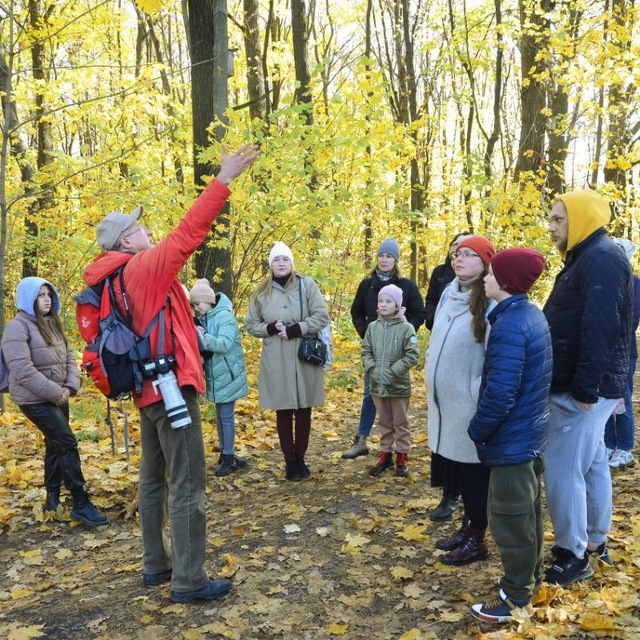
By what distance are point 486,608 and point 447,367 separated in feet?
4.48

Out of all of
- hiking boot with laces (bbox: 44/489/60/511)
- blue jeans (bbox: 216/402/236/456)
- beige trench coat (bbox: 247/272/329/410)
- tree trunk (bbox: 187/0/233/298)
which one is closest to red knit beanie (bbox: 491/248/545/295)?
beige trench coat (bbox: 247/272/329/410)

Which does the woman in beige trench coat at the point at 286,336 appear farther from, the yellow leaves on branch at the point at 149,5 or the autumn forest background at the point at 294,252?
the yellow leaves on branch at the point at 149,5

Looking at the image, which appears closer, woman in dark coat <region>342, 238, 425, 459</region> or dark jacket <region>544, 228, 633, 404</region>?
dark jacket <region>544, 228, 633, 404</region>

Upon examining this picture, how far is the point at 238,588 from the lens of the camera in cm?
360

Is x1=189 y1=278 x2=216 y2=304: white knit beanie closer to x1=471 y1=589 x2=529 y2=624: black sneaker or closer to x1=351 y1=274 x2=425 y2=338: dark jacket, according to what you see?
x1=351 y1=274 x2=425 y2=338: dark jacket

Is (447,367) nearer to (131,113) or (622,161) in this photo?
(622,161)

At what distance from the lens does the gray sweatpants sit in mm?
3266

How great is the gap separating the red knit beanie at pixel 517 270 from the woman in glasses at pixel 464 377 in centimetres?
57

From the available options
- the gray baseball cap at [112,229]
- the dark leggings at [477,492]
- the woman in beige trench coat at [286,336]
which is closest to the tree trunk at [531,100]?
the woman in beige trench coat at [286,336]

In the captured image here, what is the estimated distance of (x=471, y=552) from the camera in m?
3.76

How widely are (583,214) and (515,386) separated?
1089mm

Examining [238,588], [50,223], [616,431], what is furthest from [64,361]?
[50,223]

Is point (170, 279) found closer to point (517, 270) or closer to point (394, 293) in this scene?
point (517, 270)

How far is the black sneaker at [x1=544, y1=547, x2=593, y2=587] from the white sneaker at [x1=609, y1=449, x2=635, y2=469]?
2.12 m
